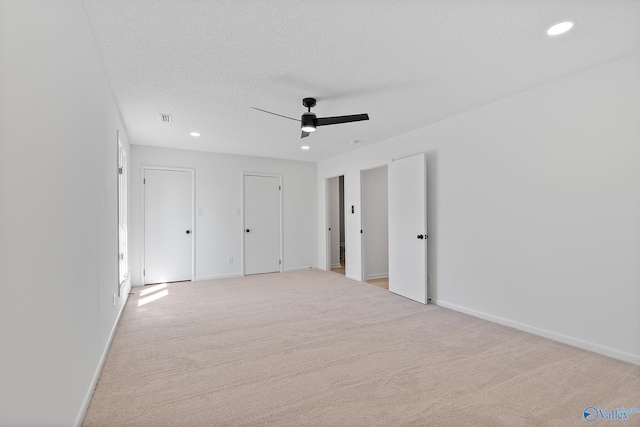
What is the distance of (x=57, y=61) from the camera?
4.84ft

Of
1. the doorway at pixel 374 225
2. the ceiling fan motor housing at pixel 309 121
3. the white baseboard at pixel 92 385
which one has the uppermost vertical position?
the ceiling fan motor housing at pixel 309 121

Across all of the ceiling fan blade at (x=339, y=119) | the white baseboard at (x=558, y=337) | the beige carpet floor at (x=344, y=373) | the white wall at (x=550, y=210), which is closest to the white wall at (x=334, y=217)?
the white wall at (x=550, y=210)

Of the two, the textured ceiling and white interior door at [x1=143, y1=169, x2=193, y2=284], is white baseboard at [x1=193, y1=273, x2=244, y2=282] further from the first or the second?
the textured ceiling

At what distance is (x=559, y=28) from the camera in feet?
6.89

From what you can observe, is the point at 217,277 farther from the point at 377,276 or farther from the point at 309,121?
the point at 309,121

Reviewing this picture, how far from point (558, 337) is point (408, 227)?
2.10m

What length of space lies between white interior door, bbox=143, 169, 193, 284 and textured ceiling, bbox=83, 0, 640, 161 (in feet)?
6.20

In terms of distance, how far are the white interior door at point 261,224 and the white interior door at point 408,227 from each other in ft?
8.89

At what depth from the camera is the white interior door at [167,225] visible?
538cm

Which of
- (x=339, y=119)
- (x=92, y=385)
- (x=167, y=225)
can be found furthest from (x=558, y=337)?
(x=167, y=225)

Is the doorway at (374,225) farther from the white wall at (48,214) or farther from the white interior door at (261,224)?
the white wall at (48,214)

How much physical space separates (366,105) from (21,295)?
129 inches

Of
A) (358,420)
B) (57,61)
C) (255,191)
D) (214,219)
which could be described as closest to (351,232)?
(255,191)

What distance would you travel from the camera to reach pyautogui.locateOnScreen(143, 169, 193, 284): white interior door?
5375 mm
